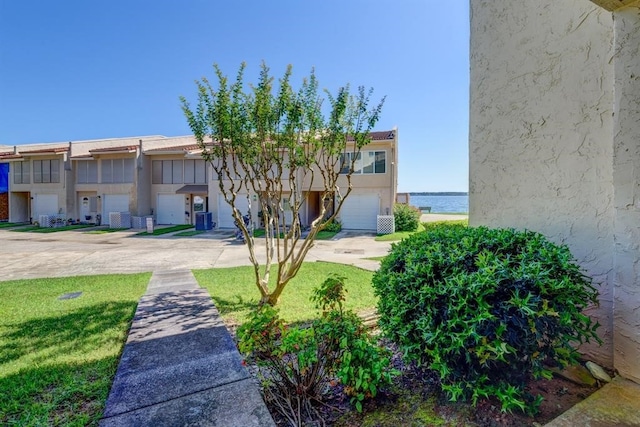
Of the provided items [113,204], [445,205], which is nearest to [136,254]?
[113,204]

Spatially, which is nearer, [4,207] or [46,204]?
[46,204]

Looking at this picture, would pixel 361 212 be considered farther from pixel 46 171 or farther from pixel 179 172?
pixel 46 171

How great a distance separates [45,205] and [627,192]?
123ft

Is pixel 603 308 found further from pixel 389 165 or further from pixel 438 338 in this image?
pixel 389 165

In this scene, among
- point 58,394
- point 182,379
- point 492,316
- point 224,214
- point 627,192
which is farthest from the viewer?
point 224,214

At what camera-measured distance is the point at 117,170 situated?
2642cm

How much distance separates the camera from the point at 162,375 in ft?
10.9

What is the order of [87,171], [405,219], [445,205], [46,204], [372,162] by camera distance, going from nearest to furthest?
[405,219] → [372,162] → [87,171] → [46,204] → [445,205]

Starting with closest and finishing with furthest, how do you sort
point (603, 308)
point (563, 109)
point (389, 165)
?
point (603, 308)
point (563, 109)
point (389, 165)

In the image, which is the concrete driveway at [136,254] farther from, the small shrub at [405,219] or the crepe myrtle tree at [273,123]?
the crepe myrtle tree at [273,123]

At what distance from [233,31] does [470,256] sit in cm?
1057

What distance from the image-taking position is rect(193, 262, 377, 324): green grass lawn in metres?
5.58

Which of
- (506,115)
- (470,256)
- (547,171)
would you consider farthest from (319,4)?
(470,256)

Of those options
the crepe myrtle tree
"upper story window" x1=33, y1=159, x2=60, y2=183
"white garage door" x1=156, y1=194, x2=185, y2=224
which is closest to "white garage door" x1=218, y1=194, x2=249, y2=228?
"white garage door" x1=156, y1=194, x2=185, y2=224
